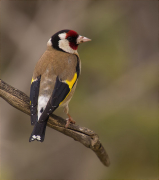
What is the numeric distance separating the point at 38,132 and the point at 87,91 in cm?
387

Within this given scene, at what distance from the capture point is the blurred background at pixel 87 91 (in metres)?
6.24

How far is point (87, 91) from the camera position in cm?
682

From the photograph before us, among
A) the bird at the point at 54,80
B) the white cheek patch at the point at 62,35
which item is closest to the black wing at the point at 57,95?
the bird at the point at 54,80

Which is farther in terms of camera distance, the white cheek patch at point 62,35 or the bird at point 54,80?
the white cheek patch at point 62,35

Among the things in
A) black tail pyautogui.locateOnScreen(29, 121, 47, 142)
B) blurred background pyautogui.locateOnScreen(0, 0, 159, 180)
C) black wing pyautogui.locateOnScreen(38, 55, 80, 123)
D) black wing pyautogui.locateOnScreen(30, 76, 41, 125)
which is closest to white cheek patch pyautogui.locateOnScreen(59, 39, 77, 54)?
black wing pyautogui.locateOnScreen(38, 55, 80, 123)

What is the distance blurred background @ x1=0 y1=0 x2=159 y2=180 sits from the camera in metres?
6.24

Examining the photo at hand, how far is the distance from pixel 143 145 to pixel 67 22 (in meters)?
3.06

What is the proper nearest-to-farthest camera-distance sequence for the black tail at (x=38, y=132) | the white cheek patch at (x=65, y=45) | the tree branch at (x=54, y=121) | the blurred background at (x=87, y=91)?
the black tail at (x=38, y=132)
the tree branch at (x=54, y=121)
the white cheek patch at (x=65, y=45)
the blurred background at (x=87, y=91)

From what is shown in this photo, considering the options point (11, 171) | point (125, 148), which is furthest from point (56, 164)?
point (125, 148)

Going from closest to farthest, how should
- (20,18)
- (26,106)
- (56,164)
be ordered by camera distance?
(26,106) < (20,18) < (56,164)

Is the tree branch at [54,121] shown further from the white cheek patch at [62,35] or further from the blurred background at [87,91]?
the blurred background at [87,91]

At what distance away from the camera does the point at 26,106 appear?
3283 millimetres

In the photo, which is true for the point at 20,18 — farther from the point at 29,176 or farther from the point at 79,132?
the point at 79,132

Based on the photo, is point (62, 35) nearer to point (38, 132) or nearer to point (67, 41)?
point (67, 41)
